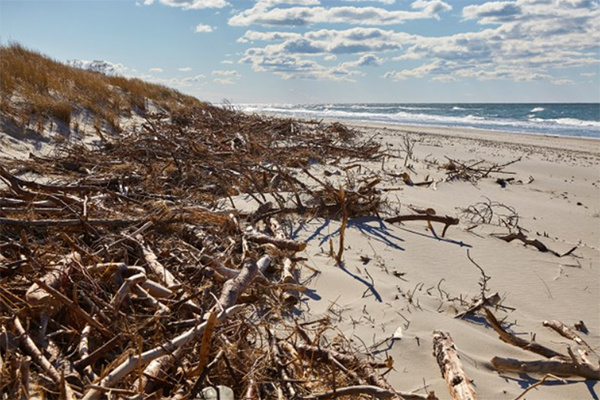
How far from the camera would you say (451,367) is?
2.19 metres

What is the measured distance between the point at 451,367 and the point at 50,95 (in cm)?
908

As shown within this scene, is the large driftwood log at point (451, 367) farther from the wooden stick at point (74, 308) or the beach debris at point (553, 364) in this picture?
the wooden stick at point (74, 308)

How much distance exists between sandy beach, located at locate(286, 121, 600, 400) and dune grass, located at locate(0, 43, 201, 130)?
17.8ft

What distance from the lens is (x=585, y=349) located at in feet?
8.48

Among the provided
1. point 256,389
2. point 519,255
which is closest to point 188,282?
point 256,389

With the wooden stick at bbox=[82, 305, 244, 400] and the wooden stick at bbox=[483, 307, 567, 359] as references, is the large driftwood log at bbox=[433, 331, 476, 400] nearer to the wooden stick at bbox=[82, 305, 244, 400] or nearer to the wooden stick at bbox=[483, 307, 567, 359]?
the wooden stick at bbox=[483, 307, 567, 359]

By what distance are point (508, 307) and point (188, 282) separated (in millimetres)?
2059

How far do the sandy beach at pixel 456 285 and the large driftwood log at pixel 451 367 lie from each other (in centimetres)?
5

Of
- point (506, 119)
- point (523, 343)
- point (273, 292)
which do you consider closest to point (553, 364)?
point (523, 343)

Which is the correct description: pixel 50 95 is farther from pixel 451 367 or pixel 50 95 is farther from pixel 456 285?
pixel 451 367

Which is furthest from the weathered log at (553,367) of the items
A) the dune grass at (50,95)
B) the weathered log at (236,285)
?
the dune grass at (50,95)

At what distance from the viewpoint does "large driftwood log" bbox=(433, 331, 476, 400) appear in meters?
2.01

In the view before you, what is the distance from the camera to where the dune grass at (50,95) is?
738 centimetres

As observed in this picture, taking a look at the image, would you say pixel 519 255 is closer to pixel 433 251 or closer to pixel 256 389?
pixel 433 251
